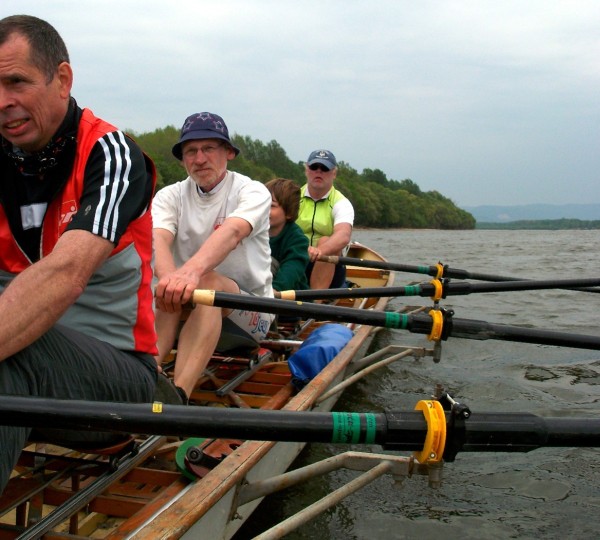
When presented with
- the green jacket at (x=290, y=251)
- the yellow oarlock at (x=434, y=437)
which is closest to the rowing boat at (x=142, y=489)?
the yellow oarlock at (x=434, y=437)

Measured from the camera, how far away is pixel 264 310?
358cm

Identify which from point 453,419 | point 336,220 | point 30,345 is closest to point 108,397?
point 30,345

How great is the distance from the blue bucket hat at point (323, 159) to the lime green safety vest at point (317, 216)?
1.09 feet

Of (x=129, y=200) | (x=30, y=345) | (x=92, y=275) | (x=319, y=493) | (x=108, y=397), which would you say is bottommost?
(x=319, y=493)

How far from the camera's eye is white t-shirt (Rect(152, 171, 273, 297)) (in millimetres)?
4359

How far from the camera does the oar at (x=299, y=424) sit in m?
1.80

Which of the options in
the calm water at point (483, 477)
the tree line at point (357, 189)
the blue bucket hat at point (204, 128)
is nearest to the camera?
the calm water at point (483, 477)

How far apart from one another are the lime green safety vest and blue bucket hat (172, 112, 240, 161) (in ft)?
13.0

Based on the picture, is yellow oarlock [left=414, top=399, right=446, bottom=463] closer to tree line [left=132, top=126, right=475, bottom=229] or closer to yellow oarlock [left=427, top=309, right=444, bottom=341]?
yellow oarlock [left=427, top=309, right=444, bottom=341]

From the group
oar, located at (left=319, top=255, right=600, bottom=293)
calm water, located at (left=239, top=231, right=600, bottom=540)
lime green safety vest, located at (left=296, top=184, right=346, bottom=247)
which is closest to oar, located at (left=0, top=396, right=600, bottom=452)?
calm water, located at (left=239, top=231, right=600, bottom=540)

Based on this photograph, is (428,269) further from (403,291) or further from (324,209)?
(403,291)

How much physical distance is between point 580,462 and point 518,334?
175cm

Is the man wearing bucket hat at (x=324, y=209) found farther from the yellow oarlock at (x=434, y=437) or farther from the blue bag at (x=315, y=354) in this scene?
the yellow oarlock at (x=434, y=437)

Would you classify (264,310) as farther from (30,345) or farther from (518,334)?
(30,345)
